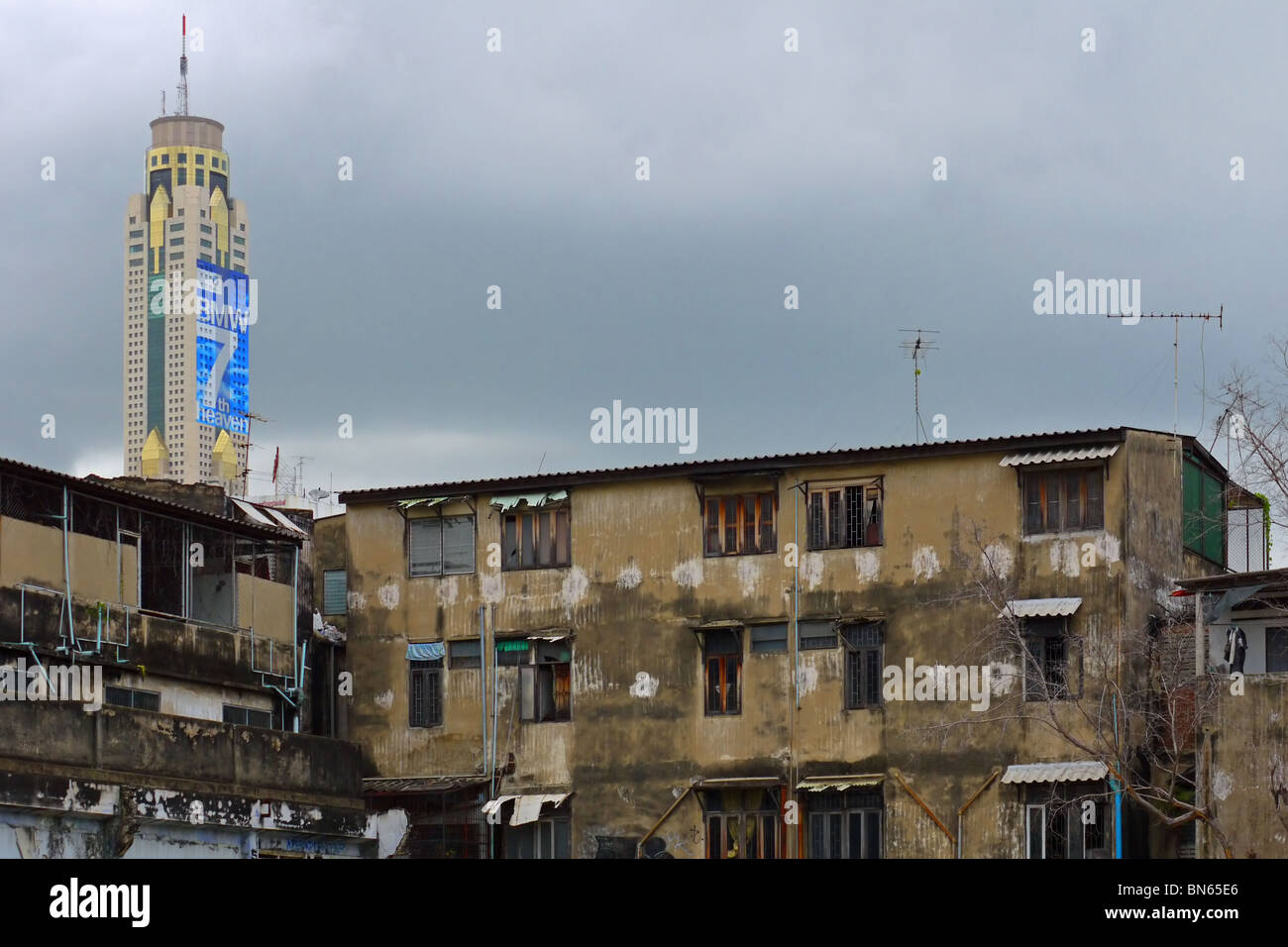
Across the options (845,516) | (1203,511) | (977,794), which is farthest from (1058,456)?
(977,794)

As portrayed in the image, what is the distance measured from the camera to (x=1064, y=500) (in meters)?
31.5

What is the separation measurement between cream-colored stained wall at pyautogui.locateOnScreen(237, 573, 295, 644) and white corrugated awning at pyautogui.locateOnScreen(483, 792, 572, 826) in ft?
16.9

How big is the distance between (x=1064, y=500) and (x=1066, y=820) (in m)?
5.24

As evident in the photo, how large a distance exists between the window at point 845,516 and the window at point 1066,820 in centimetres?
523

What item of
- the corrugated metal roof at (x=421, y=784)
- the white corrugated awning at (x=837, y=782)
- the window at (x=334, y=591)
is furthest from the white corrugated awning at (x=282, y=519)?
the white corrugated awning at (x=837, y=782)

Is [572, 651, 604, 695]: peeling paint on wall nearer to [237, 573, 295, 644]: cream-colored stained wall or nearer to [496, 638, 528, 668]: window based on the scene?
[496, 638, 528, 668]: window

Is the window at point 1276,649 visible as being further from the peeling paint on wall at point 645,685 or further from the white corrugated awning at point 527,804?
the white corrugated awning at point 527,804

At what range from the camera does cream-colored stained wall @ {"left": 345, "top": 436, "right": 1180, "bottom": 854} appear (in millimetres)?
31016

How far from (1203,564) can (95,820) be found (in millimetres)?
19219

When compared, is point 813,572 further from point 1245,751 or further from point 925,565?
point 1245,751

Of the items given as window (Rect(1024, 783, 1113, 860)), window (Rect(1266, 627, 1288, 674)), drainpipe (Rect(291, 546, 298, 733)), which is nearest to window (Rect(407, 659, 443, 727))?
drainpipe (Rect(291, 546, 298, 733))

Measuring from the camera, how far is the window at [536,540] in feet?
115

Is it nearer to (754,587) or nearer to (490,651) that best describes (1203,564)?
(754,587)

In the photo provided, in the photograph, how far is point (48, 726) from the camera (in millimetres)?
28109
